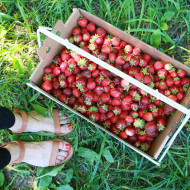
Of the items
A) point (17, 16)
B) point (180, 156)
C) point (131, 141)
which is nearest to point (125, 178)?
point (131, 141)

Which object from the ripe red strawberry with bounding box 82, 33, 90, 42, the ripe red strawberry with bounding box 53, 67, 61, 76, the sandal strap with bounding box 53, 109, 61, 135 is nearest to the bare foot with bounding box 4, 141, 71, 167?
the sandal strap with bounding box 53, 109, 61, 135

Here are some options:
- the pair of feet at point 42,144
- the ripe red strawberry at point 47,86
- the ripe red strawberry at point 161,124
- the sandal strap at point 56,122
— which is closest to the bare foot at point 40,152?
the pair of feet at point 42,144

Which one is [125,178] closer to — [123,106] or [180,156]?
[180,156]

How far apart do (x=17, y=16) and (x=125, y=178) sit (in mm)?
1766

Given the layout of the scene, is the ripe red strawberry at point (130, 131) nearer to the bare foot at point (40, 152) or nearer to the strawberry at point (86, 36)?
the bare foot at point (40, 152)

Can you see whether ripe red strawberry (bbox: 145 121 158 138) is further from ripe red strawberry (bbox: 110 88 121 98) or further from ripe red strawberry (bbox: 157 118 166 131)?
ripe red strawberry (bbox: 110 88 121 98)

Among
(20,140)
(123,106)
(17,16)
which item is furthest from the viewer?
(17,16)

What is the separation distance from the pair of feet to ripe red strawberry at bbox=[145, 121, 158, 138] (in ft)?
2.14

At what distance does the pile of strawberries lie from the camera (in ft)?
5.49

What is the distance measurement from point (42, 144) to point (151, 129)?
0.93 metres

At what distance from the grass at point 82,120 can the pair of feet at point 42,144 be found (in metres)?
0.07

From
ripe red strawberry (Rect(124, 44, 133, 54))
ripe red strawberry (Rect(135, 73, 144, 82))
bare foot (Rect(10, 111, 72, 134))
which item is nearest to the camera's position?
ripe red strawberry (Rect(135, 73, 144, 82))

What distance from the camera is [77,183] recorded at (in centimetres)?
185

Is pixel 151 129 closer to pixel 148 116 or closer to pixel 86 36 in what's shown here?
pixel 148 116
